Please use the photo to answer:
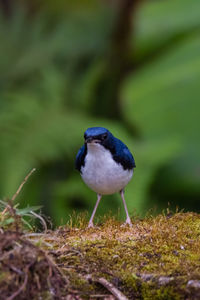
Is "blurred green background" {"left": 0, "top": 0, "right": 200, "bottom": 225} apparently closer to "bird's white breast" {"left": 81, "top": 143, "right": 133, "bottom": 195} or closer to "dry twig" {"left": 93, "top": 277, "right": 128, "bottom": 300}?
"bird's white breast" {"left": 81, "top": 143, "right": 133, "bottom": 195}

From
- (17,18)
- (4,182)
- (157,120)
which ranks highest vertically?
(17,18)

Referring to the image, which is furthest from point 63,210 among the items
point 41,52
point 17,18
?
point 17,18

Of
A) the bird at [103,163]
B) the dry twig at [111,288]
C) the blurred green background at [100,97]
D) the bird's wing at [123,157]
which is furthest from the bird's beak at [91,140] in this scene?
the dry twig at [111,288]

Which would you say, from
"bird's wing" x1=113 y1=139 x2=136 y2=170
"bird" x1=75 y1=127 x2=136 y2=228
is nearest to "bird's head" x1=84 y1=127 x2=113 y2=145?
"bird" x1=75 y1=127 x2=136 y2=228

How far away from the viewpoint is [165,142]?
7.12 meters

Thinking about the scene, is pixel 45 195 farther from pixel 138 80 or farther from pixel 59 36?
pixel 59 36

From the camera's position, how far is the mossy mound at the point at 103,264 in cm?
274

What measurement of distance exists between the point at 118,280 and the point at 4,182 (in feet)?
13.6

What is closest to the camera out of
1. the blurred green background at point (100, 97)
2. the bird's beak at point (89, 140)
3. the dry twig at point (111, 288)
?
the dry twig at point (111, 288)

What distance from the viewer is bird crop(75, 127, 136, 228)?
14.9 ft

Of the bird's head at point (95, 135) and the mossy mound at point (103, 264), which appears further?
the bird's head at point (95, 135)

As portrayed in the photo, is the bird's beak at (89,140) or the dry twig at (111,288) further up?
the bird's beak at (89,140)

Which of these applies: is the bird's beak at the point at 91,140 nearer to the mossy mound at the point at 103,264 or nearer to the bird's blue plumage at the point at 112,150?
the bird's blue plumage at the point at 112,150

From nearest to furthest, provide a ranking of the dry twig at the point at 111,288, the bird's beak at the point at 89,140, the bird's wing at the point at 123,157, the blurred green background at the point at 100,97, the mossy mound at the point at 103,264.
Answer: the mossy mound at the point at 103,264 → the dry twig at the point at 111,288 → the bird's beak at the point at 89,140 → the bird's wing at the point at 123,157 → the blurred green background at the point at 100,97
